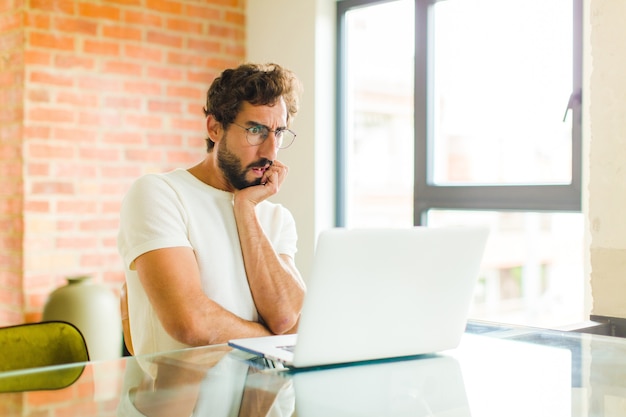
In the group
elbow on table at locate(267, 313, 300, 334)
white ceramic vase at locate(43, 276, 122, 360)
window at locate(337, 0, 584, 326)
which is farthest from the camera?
white ceramic vase at locate(43, 276, 122, 360)

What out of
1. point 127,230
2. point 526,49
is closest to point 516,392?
point 127,230

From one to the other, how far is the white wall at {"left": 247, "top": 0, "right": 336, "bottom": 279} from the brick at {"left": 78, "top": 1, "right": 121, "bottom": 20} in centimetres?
78

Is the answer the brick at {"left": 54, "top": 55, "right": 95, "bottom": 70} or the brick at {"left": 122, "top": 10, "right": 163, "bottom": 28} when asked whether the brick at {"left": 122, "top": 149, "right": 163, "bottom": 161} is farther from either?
the brick at {"left": 122, "top": 10, "right": 163, "bottom": 28}

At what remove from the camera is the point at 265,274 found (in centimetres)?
214

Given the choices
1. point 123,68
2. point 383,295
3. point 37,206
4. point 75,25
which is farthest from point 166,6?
point 383,295

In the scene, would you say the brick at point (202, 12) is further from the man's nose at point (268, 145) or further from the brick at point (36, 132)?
the man's nose at point (268, 145)

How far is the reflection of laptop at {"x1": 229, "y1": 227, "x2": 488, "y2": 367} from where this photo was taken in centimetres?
141

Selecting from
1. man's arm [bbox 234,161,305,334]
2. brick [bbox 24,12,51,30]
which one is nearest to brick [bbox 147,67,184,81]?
brick [bbox 24,12,51,30]

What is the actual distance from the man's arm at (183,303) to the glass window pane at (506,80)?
1628mm

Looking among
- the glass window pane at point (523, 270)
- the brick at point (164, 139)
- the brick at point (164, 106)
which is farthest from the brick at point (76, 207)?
the glass window pane at point (523, 270)

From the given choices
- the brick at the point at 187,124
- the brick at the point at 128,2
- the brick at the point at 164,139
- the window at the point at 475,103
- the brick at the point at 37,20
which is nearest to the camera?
the window at the point at 475,103

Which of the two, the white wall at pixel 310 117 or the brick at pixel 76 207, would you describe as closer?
the brick at pixel 76 207

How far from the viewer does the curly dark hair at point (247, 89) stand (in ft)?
7.35

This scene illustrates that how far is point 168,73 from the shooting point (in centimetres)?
381
